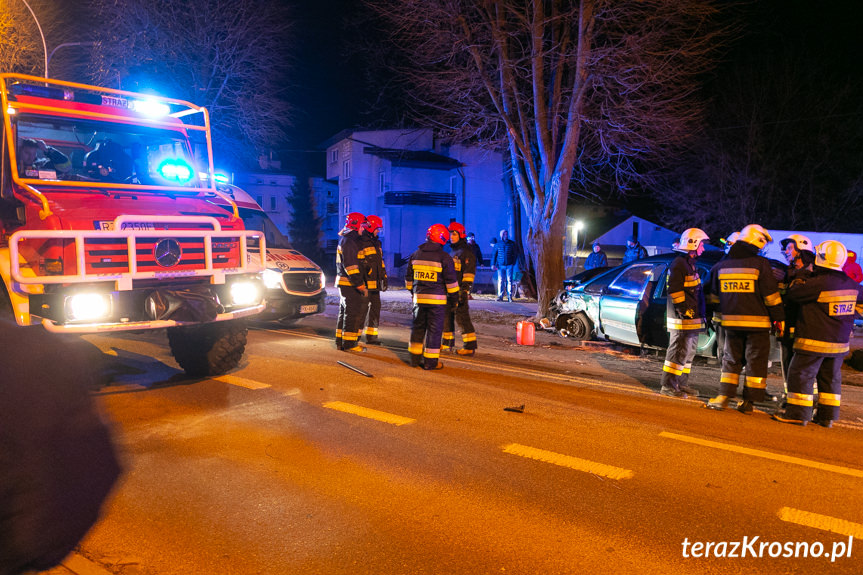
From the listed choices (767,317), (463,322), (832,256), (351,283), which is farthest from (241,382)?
(832,256)

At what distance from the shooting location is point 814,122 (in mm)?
28234

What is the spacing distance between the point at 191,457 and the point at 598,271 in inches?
331

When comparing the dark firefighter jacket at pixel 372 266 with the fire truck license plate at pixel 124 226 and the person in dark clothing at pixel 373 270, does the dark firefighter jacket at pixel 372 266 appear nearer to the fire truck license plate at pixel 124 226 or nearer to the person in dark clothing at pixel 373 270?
the person in dark clothing at pixel 373 270

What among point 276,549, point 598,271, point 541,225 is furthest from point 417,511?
point 541,225

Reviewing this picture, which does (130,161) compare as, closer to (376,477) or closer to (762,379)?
(376,477)

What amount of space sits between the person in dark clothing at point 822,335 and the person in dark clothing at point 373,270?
546 centimetres

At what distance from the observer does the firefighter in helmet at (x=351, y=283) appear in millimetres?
8879

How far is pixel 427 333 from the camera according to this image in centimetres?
818

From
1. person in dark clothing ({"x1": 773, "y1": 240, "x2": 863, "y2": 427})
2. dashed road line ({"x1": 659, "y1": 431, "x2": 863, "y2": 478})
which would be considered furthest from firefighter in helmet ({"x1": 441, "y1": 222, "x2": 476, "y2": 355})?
person in dark clothing ({"x1": 773, "y1": 240, "x2": 863, "y2": 427})

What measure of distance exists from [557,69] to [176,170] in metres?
9.24

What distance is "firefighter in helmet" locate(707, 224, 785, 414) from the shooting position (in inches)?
238

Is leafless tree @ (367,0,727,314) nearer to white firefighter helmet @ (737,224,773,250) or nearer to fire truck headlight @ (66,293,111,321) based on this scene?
white firefighter helmet @ (737,224,773,250)

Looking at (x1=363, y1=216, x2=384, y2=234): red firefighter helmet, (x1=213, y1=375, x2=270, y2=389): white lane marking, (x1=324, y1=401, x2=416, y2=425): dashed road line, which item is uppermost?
(x1=363, y1=216, x2=384, y2=234): red firefighter helmet

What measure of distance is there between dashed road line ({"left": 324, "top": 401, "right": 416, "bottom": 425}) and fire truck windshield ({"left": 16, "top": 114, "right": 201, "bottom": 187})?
327cm
